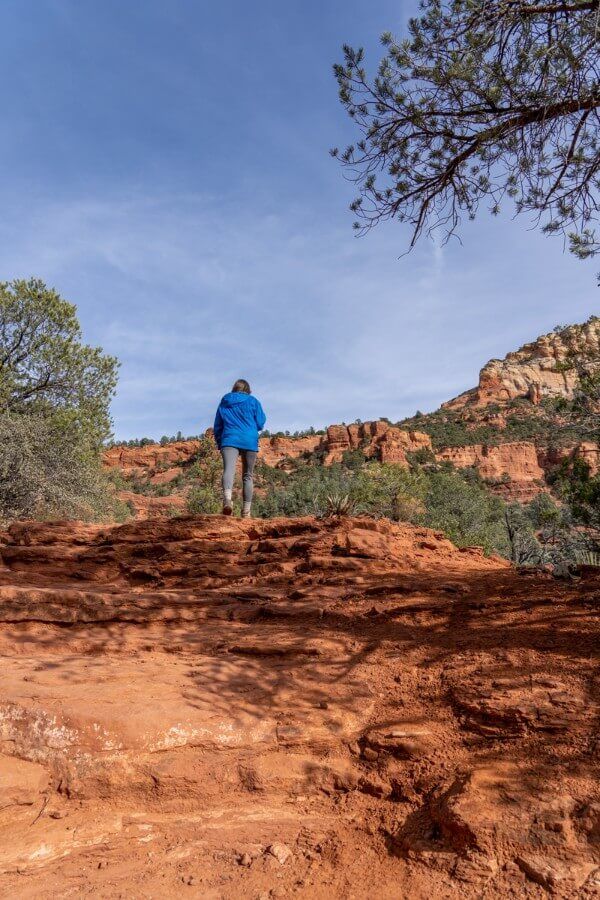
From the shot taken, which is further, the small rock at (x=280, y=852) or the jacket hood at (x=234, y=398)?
the jacket hood at (x=234, y=398)

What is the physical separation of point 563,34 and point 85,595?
6.15m

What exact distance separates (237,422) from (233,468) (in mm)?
587

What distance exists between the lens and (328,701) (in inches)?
141

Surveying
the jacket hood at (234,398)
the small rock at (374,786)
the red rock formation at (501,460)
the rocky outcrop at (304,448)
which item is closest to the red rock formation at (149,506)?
the jacket hood at (234,398)

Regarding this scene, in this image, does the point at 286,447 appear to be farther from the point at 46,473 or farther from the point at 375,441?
the point at 46,473

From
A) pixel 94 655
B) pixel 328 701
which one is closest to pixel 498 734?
pixel 328 701

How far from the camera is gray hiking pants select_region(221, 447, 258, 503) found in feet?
23.0

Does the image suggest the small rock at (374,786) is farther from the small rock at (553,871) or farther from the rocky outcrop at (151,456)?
the rocky outcrop at (151,456)

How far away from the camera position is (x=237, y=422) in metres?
7.10

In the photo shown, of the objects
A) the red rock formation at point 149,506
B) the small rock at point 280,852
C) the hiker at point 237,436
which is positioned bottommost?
the small rock at point 280,852

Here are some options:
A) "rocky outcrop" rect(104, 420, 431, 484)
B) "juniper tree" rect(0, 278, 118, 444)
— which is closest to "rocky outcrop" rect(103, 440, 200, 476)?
"rocky outcrop" rect(104, 420, 431, 484)

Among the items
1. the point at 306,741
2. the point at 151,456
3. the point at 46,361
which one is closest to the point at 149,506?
the point at 46,361

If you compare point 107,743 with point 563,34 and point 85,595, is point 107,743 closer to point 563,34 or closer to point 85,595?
point 85,595

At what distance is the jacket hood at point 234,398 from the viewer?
282 inches
